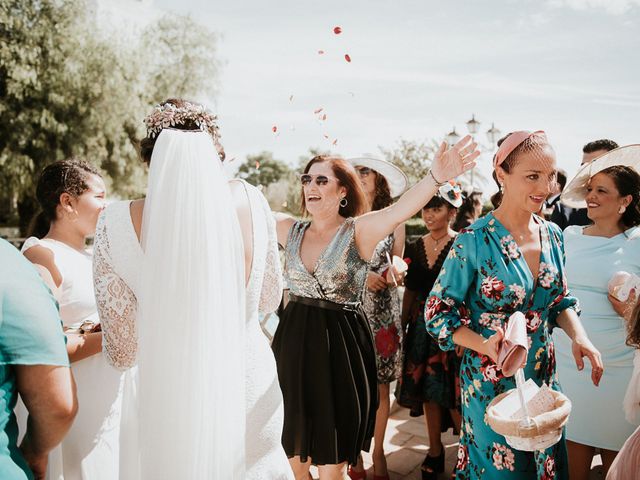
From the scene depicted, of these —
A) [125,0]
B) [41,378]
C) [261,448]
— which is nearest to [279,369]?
[261,448]

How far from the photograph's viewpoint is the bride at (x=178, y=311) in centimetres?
170

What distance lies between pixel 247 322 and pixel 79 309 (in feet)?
3.09

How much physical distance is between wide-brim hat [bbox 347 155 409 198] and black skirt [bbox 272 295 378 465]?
1.59 meters

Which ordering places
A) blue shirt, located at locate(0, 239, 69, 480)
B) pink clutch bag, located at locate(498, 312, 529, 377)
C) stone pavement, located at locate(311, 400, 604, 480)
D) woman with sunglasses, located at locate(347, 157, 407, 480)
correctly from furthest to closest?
stone pavement, located at locate(311, 400, 604, 480) < woman with sunglasses, located at locate(347, 157, 407, 480) < pink clutch bag, located at locate(498, 312, 529, 377) < blue shirt, located at locate(0, 239, 69, 480)

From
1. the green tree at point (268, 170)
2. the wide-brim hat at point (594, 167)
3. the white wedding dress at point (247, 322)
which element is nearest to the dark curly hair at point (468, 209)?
the wide-brim hat at point (594, 167)

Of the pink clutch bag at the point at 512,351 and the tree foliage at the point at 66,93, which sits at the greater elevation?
the tree foliage at the point at 66,93

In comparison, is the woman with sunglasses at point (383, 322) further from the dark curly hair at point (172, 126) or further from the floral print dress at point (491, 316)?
the dark curly hair at point (172, 126)

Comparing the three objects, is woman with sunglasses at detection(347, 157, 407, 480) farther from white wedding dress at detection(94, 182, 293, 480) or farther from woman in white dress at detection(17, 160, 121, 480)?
woman in white dress at detection(17, 160, 121, 480)

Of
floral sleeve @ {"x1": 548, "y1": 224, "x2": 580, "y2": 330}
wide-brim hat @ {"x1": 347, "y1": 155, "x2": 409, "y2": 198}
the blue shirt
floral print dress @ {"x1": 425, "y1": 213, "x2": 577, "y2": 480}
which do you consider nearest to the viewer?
the blue shirt

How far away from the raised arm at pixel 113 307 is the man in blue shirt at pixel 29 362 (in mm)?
332

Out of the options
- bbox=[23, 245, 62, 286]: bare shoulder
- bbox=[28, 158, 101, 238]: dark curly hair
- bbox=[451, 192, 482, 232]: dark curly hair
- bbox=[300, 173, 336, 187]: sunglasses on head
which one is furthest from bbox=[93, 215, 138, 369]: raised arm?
bbox=[451, 192, 482, 232]: dark curly hair

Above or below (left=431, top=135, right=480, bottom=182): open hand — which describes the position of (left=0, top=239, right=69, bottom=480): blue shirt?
below

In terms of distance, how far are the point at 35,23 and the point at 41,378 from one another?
16.3 metres

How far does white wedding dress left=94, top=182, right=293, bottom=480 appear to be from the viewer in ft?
5.73
